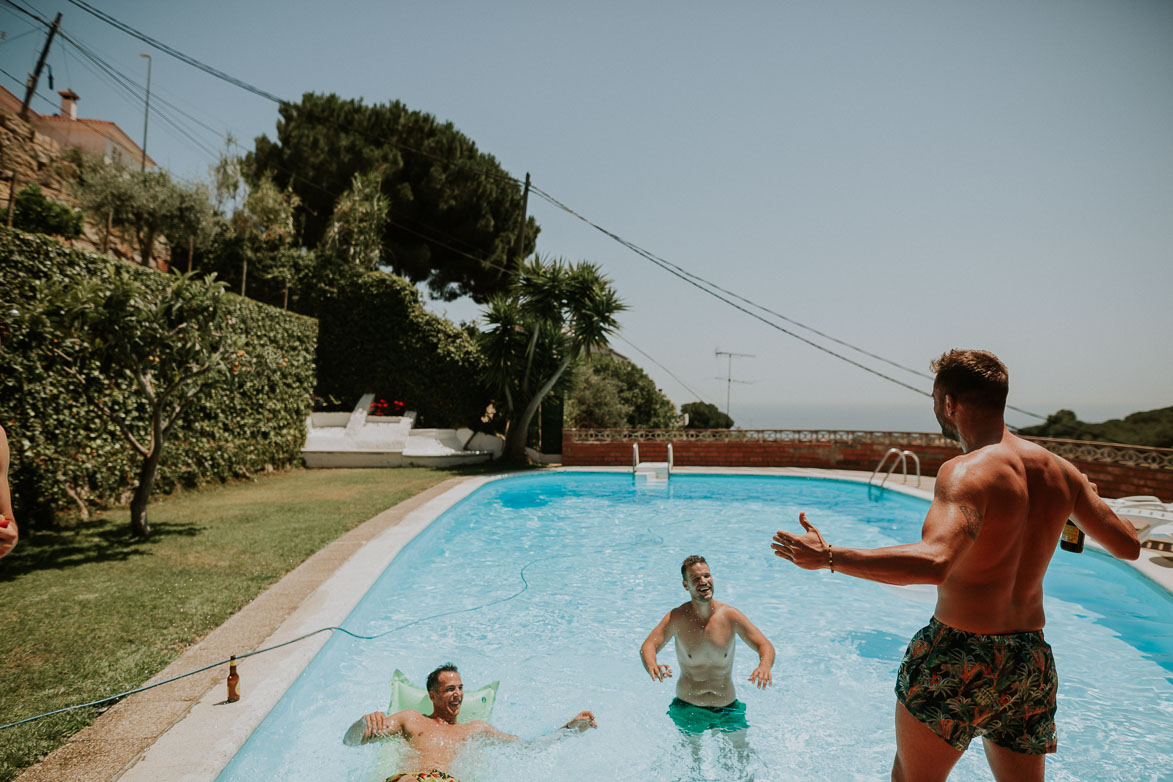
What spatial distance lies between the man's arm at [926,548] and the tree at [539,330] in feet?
44.3

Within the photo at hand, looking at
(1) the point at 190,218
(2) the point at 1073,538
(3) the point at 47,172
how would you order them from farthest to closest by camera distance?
(3) the point at 47,172 < (1) the point at 190,218 < (2) the point at 1073,538

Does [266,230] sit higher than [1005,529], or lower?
higher

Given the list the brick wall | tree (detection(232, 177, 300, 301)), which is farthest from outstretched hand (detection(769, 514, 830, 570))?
tree (detection(232, 177, 300, 301))

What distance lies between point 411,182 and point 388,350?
10.1 metres

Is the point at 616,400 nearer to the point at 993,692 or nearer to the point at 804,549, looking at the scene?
the point at 993,692

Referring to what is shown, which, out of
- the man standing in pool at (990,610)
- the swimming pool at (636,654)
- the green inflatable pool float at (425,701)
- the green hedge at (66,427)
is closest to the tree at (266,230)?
the green hedge at (66,427)

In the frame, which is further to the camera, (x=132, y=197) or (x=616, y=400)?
(x=616, y=400)

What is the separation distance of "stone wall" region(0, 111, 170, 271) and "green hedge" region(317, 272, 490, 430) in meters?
6.27

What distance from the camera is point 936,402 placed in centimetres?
192

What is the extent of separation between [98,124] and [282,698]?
138 ft

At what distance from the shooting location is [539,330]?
1619 centimetres

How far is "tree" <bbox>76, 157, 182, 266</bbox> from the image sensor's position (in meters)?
15.8

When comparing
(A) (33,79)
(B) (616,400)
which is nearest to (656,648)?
(B) (616,400)

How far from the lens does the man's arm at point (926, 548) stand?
1441 millimetres
